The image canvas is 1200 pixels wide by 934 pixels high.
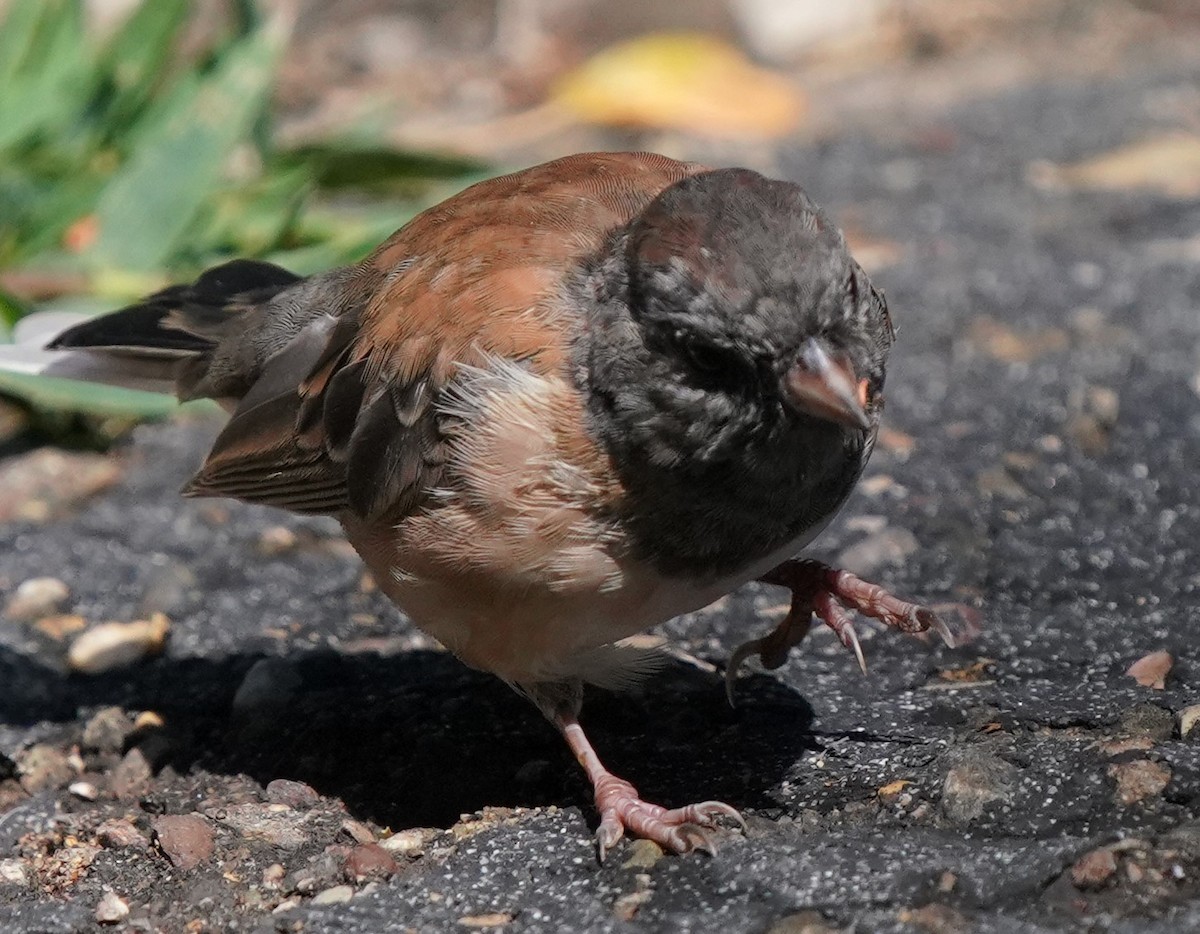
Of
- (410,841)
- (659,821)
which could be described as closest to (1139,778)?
(659,821)

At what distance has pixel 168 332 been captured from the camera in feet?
14.4

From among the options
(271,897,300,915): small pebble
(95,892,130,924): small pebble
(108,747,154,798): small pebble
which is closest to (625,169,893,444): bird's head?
(271,897,300,915): small pebble

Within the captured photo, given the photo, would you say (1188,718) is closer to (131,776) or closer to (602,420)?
(602,420)

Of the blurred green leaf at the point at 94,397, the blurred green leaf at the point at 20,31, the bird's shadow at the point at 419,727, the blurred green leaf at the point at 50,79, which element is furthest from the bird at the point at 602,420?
the blurred green leaf at the point at 20,31

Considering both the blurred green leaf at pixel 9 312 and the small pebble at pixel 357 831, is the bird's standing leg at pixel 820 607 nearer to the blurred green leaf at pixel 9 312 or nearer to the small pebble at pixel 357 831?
the small pebble at pixel 357 831

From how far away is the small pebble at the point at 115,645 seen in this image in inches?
171

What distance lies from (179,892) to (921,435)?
108 inches

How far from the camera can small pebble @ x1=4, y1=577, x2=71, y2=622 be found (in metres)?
4.50

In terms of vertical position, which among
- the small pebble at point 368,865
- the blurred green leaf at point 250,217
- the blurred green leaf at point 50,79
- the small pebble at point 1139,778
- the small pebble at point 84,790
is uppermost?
the blurred green leaf at point 50,79

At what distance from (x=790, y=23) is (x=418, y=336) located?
19.9 ft

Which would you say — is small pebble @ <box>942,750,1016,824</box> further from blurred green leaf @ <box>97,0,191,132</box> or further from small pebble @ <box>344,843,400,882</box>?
blurred green leaf @ <box>97,0,191,132</box>

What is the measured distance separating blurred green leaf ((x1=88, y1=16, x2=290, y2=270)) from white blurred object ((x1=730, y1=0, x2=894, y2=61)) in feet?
12.4

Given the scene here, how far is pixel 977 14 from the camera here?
9211 millimetres

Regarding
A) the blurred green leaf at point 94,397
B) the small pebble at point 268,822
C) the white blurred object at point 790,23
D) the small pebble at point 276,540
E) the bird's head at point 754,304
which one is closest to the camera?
the bird's head at point 754,304
